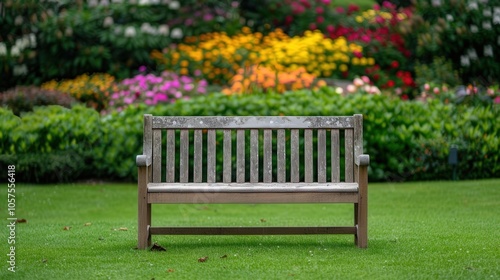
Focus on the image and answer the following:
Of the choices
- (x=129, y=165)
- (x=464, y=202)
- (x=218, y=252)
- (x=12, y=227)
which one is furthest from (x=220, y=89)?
(x=218, y=252)

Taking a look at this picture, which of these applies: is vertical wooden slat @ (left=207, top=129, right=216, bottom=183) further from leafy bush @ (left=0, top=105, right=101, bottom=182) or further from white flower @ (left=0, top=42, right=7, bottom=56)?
white flower @ (left=0, top=42, right=7, bottom=56)

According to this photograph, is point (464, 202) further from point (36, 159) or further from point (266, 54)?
point (266, 54)

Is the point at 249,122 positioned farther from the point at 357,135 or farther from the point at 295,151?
the point at 357,135

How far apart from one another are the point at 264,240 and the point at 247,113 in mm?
4355

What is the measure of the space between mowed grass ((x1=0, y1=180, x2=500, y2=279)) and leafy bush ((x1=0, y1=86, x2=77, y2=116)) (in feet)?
8.57

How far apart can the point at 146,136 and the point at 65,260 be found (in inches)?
44.2

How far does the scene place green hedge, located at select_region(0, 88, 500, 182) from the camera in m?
11.1

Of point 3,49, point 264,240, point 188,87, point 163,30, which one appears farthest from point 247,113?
point 3,49

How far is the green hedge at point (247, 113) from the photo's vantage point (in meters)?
11.1

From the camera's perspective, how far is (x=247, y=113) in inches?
441

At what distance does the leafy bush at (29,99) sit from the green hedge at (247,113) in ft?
4.86

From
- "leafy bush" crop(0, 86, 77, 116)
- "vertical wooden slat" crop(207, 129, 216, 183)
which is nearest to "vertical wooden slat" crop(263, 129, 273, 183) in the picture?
"vertical wooden slat" crop(207, 129, 216, 183)

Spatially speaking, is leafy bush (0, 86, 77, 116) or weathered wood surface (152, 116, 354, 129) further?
leafy bush (0, 86, 77, 116)

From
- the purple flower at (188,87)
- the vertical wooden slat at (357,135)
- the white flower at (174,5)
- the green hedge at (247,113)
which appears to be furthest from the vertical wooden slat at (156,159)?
the white flower at (174,5)
